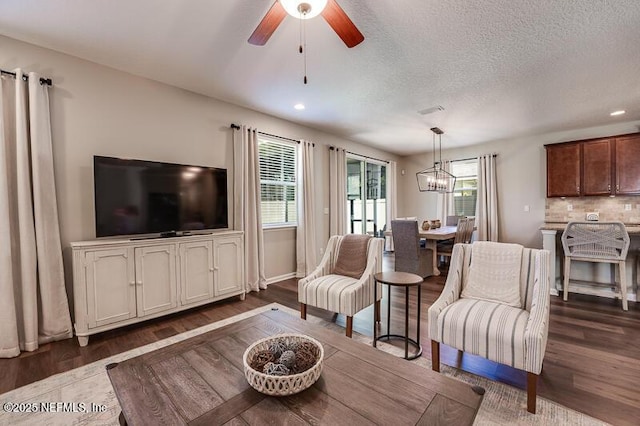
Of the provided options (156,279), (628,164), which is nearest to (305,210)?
(156,279)

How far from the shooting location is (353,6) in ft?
6.75

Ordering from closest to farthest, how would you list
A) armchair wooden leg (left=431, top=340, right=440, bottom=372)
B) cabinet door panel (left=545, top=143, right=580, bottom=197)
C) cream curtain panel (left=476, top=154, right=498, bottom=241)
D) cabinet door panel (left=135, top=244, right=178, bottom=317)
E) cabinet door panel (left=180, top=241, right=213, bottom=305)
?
armchair wooden leg (left=431, top=340, right=440, bottom=372) → cabinet door panel (left=135, top=244, right=178, bottom=317) → cabinet door panel (left=180, top=241, right=213, bottom=305) → cabinet door panel (left=545, top=143, right=580, bottom=197) → cream curtain panel (left=476, top=154, right=498, bottom=241)

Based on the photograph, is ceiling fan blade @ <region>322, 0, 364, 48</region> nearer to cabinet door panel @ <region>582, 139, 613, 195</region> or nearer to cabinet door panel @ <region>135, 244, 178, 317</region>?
cabinet door panel @ <region>135, 244, 178, 317</region>

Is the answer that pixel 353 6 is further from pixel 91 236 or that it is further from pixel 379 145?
pixel 379 145

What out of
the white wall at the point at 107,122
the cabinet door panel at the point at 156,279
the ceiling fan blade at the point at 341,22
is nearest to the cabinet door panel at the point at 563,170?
the ceiling fan blade at the point at 341,22

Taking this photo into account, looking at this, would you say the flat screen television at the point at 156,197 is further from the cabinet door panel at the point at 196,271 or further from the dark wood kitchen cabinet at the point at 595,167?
the dark wood kitchen cabinet at the point at 595,167

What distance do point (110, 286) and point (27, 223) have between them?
848 mm

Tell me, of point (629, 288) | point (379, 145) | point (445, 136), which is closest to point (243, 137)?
point (379, 145)

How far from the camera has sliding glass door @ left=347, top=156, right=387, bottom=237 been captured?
22.2 feet

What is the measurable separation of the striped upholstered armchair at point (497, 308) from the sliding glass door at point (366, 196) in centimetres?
423

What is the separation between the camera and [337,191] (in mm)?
5625

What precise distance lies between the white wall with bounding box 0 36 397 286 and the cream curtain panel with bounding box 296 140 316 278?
122cm

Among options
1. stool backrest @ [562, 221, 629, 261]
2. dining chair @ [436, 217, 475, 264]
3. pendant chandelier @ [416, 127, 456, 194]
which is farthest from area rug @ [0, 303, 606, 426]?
pendant chandelier @ [416, 127, 456, 194]

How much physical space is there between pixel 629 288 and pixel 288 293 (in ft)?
15.4
